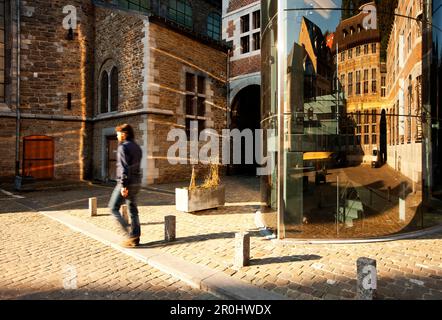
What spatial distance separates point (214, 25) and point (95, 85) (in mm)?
10238

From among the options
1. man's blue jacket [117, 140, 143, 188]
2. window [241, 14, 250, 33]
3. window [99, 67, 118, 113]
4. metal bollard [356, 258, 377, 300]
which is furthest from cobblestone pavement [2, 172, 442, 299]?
window [241, 14, 250, 33]

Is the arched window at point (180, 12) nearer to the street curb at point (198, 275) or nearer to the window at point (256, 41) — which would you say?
the window at point (256, 41)

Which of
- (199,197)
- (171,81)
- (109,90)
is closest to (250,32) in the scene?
(171,81)

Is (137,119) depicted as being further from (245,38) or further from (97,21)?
(245,38)

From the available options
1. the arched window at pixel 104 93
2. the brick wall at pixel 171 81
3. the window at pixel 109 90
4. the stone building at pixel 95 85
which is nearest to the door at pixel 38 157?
the stone building at pixel 95 85

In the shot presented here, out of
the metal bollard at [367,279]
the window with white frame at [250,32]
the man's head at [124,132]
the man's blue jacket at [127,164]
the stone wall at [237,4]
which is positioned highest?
the stone wall at [237,4]

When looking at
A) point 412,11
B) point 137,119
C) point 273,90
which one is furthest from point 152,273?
point 137,119

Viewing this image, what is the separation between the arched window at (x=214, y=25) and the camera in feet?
67.4

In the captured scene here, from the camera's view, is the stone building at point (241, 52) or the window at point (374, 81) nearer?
the window at point (374, 81)

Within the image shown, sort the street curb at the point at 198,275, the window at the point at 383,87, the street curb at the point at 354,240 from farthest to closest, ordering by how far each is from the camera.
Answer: the window at the point at 383,87
the street curb at the point at 354,240
the street curb at the point at 198,275

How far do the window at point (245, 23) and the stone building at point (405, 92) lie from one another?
11699mm

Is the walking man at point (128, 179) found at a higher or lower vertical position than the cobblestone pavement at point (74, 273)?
higher

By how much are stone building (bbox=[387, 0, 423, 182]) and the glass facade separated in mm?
19
